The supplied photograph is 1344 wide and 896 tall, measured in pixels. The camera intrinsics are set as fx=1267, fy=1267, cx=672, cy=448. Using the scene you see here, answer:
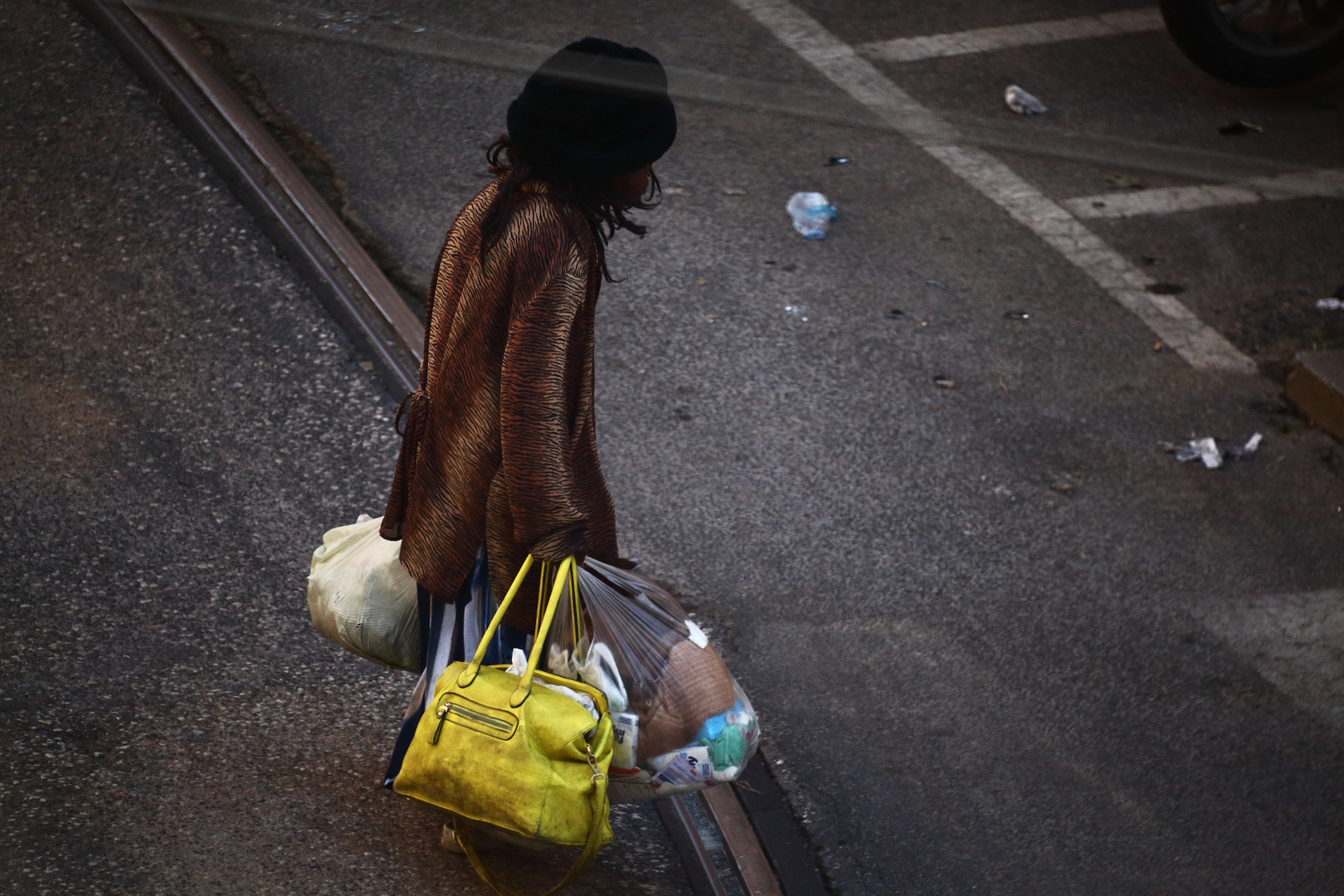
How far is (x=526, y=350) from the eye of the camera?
7.82ft

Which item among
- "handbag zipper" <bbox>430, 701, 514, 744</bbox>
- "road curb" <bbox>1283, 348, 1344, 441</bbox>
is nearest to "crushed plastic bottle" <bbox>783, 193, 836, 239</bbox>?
"road curb" <bbox>1283, 348, 1344, 441</bbox>

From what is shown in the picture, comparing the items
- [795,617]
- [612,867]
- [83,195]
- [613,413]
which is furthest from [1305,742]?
[83,195]

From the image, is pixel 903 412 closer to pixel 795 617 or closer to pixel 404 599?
pixel 795 617

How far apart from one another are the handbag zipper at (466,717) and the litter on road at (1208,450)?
329cm

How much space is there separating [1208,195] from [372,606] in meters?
5.29

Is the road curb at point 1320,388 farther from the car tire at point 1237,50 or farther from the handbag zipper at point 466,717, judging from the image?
the handbag zipper at point 466,717

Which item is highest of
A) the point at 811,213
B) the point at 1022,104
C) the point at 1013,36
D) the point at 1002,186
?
the point at 1013,36

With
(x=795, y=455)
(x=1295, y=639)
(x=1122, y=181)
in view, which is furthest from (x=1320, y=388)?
(x=795, y=455)

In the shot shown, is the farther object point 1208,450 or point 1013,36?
point 1013,36

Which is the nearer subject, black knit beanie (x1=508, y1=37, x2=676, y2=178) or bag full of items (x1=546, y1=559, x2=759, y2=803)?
black knit beanie (x1=508, y1=37, x2=676, y2=178)

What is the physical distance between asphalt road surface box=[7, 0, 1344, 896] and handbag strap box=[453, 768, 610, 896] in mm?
305

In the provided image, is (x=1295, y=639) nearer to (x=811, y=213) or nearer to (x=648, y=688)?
(x=648, y=688)

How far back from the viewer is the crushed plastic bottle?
5883 millimetres

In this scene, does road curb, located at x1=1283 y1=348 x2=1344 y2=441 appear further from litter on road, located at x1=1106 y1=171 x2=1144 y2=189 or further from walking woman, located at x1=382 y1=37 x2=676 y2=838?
walking woman, located at x1=382 y1=37 x2=676 y2=838
